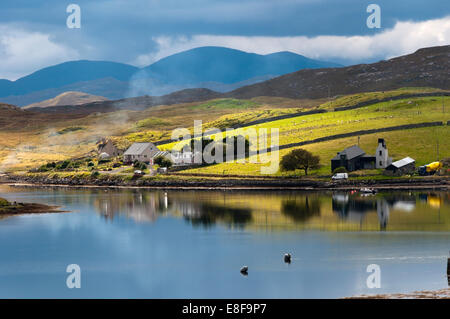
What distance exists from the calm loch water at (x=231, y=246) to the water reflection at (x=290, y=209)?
0.43 feet

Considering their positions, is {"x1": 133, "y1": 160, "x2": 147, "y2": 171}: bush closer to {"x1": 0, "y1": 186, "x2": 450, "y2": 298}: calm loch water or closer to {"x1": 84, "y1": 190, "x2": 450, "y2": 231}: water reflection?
{"x1": 84, "y1": 190, "x2": 450, "y2": 231}: water reflection

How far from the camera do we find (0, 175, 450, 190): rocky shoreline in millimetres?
99312

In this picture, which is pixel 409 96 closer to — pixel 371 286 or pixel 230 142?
pixel 230 142

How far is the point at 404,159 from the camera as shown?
105 meters

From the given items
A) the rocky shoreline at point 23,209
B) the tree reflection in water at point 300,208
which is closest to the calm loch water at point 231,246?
the tree reflection in water at point 300,208

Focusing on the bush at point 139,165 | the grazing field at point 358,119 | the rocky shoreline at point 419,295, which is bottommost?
the rocky shoreline at point 419,295

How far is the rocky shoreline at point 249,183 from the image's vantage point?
326ft

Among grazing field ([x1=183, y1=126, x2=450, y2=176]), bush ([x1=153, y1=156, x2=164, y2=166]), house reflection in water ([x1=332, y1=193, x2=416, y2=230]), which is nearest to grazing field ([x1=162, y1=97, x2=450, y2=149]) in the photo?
grazing field ([x1=183, y1=126, x2=450, y2=176])

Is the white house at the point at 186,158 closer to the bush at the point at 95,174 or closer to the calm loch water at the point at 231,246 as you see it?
the bush at the point at 95,174

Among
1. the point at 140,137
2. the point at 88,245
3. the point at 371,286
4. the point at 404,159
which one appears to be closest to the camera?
the point at 371,286

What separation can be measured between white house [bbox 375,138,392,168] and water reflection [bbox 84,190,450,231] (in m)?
13.9

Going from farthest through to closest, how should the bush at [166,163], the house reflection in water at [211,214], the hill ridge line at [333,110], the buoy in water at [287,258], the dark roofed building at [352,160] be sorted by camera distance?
the hill ridge line at [333,110], the bush at [166,163], the dark roofed building at [352,160], the house reflection in water at [211,214], the buoy in water at [287,258]

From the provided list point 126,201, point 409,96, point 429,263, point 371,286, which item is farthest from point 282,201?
point 409,96
